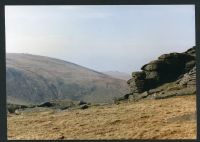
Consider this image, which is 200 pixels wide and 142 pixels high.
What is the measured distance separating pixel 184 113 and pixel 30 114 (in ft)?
36.1

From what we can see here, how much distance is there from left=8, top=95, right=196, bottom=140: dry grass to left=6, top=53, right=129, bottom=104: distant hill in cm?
2611

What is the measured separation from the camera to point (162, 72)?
3531 centimetres

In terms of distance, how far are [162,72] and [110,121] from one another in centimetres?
642

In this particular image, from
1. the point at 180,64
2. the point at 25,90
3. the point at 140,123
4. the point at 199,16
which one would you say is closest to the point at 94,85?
the point at 25,90

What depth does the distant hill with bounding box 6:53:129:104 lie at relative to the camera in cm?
6619

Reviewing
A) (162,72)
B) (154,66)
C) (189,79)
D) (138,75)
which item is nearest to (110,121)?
(138,75)

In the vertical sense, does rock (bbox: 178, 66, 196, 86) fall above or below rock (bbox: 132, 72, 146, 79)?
below

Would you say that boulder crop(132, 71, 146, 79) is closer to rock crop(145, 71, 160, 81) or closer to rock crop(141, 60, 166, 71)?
rock crop(145, 71, 160, 81)

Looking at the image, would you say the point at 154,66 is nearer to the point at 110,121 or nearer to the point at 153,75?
the point at 153,75

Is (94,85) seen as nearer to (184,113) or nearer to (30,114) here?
(30,114)

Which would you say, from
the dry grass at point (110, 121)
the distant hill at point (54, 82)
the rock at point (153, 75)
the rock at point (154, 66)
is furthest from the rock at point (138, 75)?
the distant hill at point (54, 82)

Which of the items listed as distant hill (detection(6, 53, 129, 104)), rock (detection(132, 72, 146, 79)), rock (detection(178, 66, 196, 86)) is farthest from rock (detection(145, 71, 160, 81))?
distant hill (detection(6, 53, 129, 104))

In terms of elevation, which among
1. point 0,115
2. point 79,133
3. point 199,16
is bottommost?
point 79,133

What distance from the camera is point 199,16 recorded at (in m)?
7.67
